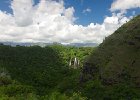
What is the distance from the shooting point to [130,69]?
114438 mm

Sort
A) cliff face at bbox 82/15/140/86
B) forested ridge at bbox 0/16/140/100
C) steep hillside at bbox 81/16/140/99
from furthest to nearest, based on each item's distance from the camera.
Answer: cliff face at bbox 82/15/140/86
steep hillside at bbox 81/16/140/99
forested ridge at bbox 0/16/140/100

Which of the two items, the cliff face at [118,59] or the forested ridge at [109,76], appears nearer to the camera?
the forested ridge at [109,76]

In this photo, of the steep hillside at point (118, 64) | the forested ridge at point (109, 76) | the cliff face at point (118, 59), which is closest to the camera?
the forested ridge at point (109, 76)

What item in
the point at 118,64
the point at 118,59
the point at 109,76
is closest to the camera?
the point at 109,76

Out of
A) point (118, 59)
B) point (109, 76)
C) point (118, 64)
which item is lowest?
point (109, 76)

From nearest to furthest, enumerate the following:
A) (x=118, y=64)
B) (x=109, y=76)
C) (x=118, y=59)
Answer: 1. (x=109, y=76)
2. (x=118, y=64)
3. (x=118, y=59)

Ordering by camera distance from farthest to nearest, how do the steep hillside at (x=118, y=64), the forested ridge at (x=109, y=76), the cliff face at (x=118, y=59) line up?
the cliff face at (x=118, y=59) → the steep hillside at (x=118, y=64) → the forested ridge at (x=109, y=76)

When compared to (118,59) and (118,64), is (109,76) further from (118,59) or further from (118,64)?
(118,59)

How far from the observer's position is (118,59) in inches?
4783

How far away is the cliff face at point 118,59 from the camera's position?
374 feet

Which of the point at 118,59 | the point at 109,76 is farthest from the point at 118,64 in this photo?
the point at 109,76

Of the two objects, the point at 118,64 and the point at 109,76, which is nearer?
the point at 109,76

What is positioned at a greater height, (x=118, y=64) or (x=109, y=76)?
(x=118, y=64)

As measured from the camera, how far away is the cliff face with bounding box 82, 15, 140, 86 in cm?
11402
